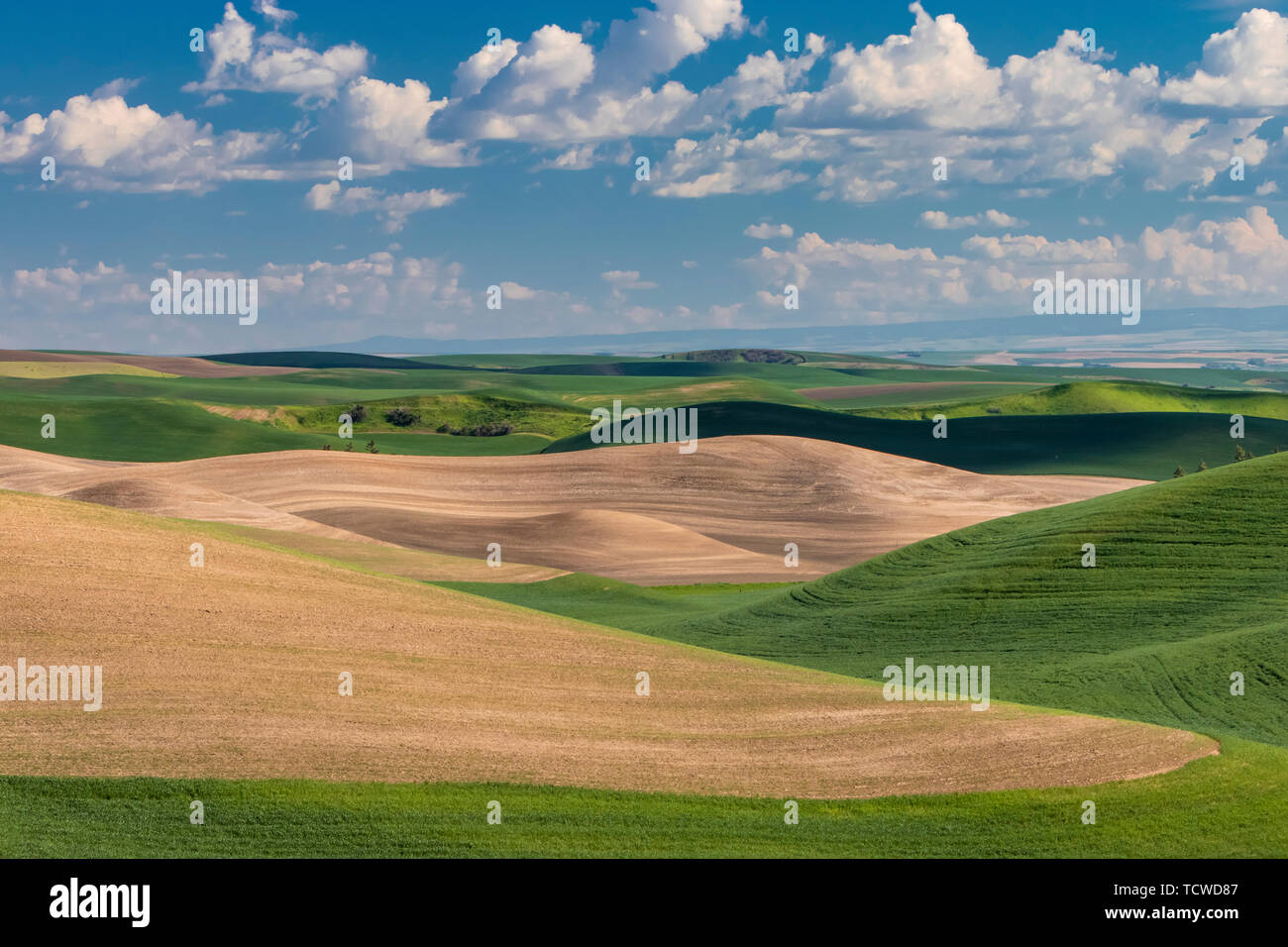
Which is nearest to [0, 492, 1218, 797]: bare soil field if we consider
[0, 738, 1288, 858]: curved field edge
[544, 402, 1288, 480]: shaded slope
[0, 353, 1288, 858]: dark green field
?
[0, 738, 1288, 858]: curved field edge

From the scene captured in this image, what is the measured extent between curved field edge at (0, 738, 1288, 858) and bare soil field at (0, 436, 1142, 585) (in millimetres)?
39783

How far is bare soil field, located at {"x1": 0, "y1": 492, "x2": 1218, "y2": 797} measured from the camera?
21547 mm

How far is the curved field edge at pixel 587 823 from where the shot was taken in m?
18.3

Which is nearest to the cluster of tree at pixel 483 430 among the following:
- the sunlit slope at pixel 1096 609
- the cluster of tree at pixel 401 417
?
the cluster of tree at pixel 401 417

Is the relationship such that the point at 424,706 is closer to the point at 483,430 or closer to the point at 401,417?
the point at 483,430

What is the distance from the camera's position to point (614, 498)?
79250mm

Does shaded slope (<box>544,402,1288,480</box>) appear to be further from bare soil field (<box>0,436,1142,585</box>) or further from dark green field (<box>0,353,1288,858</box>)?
bare soil field (<box>0,436,1142,585</box>)

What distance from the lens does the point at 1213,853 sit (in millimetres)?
19625

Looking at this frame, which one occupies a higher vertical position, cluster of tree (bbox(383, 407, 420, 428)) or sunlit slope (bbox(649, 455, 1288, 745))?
cluster of tree (bbox(383, 407, 420, 428))

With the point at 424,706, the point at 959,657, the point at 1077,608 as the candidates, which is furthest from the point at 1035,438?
the point at 424,706

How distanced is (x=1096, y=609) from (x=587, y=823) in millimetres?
28131

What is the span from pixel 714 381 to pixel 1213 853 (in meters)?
177

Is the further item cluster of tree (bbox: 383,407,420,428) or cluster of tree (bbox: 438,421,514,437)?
cluster of tree (bbox: 383,407,420,428)

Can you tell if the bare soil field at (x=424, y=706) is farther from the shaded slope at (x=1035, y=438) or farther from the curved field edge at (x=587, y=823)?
the shaded slope at (x=1035, y=438)
